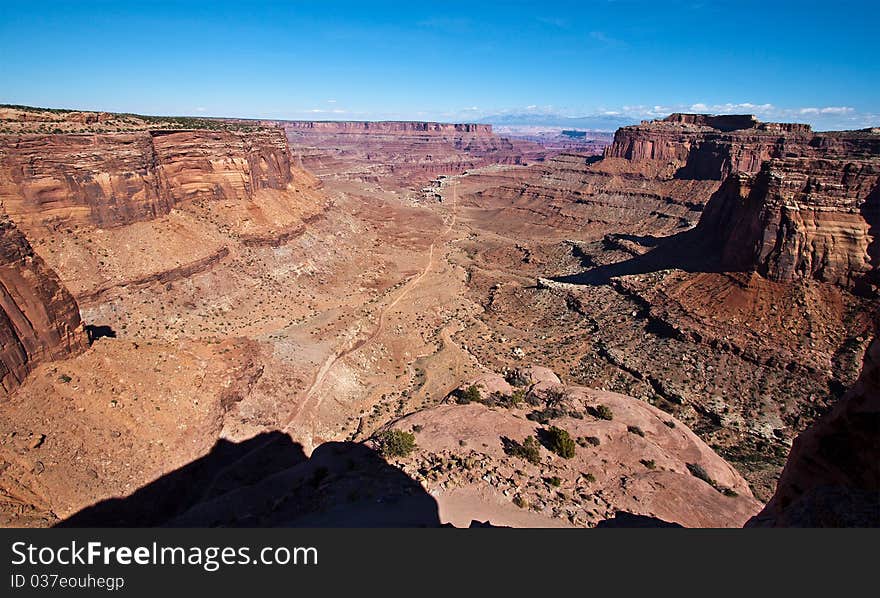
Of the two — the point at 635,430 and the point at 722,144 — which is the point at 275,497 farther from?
the point at 722,144

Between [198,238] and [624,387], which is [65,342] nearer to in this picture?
[198,238]

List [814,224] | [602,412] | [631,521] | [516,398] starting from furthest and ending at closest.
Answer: [814,224], [516,398], [602,412], [631,521]

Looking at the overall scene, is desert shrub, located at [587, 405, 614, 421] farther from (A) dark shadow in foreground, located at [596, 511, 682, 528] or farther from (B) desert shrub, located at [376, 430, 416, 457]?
(B) desert shrub, located at [376, 430, 416, 457]

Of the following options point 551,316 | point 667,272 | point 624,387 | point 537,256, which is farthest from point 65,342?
point 537,256

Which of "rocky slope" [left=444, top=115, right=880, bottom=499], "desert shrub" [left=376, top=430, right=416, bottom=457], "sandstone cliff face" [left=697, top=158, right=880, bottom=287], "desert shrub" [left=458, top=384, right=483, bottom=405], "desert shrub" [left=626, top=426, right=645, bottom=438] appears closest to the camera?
"desert shrub" [left=376, top=430, right=416, bottom=457]

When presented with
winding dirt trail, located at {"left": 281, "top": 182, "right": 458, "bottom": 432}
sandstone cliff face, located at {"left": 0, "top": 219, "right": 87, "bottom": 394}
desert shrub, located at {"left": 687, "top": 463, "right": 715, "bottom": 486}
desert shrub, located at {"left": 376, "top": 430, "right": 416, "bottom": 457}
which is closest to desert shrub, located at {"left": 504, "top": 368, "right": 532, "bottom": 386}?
desert shrub, located at {"left": 687, "top": 463, "right": 715, "bottom": 486}

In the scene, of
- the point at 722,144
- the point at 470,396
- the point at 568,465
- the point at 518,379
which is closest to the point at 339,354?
the point at 470,396
